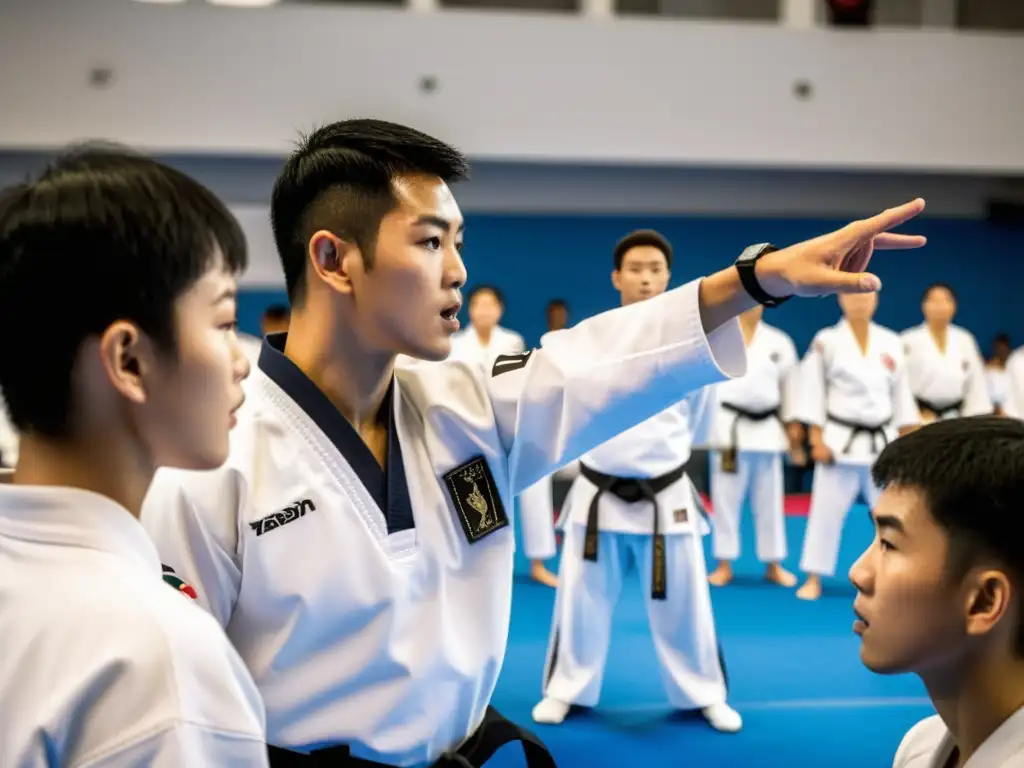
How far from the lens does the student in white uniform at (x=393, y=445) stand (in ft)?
4.42

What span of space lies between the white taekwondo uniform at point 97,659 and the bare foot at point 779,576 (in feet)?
17.2

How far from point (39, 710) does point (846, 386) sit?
5.39 m

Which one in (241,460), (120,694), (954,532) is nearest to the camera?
(120,694)

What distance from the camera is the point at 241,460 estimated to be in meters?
1.40

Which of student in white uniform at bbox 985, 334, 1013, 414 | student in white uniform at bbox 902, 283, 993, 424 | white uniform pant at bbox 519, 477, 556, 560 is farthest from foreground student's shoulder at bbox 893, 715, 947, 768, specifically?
student in white uniform at bbox 985, 334, 1013, 414

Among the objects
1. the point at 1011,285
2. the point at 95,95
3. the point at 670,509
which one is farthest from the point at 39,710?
the point at 1011,285

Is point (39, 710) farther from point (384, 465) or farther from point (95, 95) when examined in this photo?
point (95, 95)

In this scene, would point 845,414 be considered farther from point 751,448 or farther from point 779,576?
point 779,576

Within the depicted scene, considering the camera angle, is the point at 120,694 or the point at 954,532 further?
the point at 954,532

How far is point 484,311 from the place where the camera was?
687 cm

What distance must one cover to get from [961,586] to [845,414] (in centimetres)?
460

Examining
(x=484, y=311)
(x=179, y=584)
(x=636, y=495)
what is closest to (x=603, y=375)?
(x=179, y=584)

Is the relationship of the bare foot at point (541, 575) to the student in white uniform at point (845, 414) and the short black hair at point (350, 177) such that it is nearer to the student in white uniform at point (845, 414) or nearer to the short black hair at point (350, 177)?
the student in white uniform at point (845, 414)

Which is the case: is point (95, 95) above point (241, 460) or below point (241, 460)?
above
